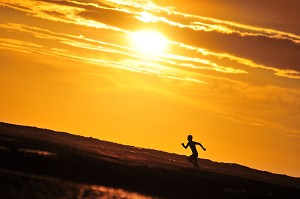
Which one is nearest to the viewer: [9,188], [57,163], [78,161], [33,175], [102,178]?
[9,188]

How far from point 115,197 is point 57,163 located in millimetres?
8523

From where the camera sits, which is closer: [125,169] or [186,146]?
[125,169]

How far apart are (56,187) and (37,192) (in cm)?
168

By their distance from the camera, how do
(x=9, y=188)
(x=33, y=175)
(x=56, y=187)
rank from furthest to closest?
(x=33, y=175) → (x=56, y=187) → (x=9, y=188)

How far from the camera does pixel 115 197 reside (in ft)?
69.2

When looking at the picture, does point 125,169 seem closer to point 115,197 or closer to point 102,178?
point 102,178

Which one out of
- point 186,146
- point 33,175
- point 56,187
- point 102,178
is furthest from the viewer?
point 186,146

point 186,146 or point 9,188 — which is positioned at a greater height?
point 186,146

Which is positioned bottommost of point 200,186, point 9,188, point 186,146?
point 9,188

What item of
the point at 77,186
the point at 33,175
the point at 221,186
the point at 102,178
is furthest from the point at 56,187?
the point at 221,186

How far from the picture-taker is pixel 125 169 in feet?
105

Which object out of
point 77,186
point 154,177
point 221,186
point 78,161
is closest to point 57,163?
point 78,161

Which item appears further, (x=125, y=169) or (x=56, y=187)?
(x=125, y=169)

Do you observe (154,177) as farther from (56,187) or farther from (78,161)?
(56,187)
